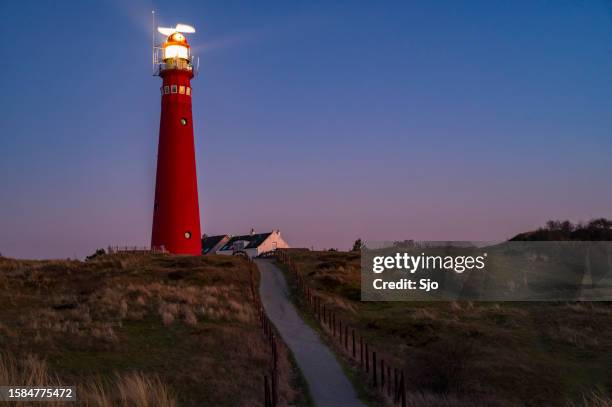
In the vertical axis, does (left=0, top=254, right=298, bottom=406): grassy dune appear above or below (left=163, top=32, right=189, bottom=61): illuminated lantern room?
below

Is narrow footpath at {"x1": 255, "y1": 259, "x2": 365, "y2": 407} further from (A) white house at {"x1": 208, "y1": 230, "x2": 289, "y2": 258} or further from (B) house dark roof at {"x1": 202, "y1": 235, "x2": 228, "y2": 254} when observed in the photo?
(B) house dark roof at {"x1": 202, "y1": 235, "x2": 228, "y2": 254}

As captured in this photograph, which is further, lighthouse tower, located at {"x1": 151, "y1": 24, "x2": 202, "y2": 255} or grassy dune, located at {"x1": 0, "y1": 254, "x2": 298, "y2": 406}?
lighthouse tower, located at {"x1": 151, "y1": 24, "x2": 202, "y2": 255}

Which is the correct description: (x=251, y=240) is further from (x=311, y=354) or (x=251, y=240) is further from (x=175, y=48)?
(x=311, y=354)

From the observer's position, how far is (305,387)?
619 inches

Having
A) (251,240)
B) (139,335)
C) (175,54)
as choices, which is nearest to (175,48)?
(175,54)

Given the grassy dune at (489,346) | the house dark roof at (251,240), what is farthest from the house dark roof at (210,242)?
the grassy dune at (489,346)

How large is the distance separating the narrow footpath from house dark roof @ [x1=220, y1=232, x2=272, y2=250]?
135ft

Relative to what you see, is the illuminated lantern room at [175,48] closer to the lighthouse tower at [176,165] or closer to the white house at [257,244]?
the lighthouse tower at [176,165]

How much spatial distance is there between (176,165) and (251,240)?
3543cm

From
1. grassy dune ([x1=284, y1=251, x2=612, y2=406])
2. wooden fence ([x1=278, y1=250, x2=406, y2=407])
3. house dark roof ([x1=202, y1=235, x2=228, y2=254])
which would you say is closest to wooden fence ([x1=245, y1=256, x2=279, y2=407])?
wooden fence ([x1=278, y1=250, x2=406, y2=407])

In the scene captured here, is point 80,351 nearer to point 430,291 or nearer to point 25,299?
point 25,299

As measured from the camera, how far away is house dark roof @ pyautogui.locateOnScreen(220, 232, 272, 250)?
78.0m

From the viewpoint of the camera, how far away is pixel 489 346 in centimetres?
2491

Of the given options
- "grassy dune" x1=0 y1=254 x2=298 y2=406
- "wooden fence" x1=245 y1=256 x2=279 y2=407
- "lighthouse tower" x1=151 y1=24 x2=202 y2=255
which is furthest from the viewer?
"lighthouse tower" x1=151 y1=24 x2=202 y2=255
